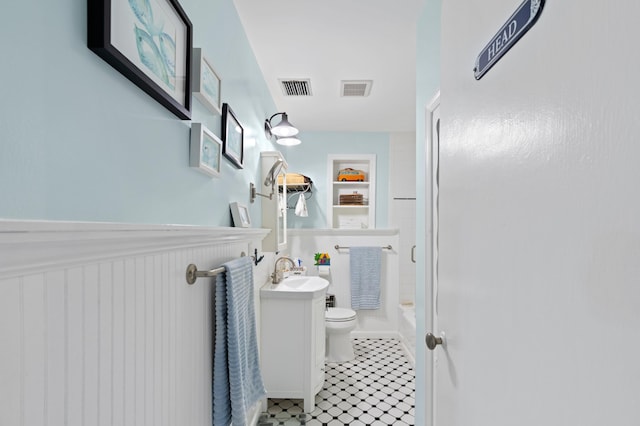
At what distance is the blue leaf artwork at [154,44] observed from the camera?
2.59ft

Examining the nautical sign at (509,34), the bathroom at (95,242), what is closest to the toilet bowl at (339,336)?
the bathroom at (95,242)

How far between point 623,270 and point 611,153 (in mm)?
126

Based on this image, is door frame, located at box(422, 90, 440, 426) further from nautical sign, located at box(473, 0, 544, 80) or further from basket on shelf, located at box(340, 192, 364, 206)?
basket on shelf, located at box(340, 192, 364, 206)

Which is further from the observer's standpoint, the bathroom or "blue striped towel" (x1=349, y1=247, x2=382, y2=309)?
"blue striped towel" (x1=349, y1=247, x2=382, y2=309)

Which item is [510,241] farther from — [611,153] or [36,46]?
[36,46]

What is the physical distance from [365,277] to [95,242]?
3.40 meters

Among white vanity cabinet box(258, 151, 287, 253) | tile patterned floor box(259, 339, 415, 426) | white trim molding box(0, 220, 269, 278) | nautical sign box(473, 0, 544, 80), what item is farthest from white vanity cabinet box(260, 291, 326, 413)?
nautical sign box(473, 0, 544, 80)

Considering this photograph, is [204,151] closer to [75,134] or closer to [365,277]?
[75,134]

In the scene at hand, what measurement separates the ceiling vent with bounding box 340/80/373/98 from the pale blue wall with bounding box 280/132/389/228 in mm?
1110

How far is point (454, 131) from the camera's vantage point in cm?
82

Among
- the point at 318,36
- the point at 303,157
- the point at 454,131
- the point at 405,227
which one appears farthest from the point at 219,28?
the point at 405,227

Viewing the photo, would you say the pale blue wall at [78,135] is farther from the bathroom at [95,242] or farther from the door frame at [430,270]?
the door frame at [430,270]

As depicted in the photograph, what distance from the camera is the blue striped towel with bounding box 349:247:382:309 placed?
376cm

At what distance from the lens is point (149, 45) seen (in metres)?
0.83
